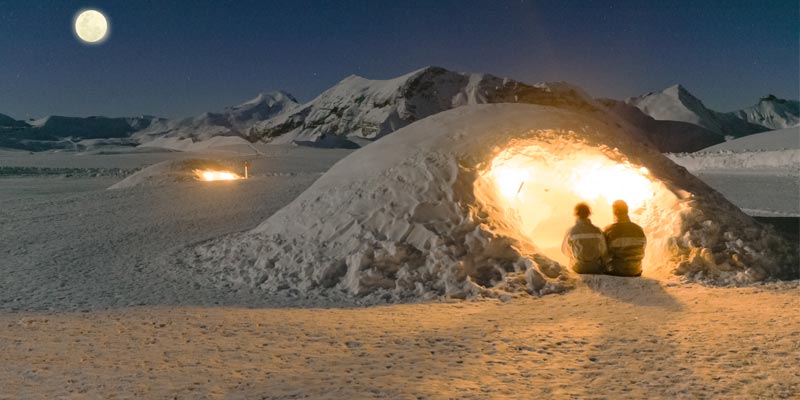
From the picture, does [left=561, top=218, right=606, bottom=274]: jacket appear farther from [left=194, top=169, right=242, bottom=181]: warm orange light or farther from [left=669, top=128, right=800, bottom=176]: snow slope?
[left=669, top=128, right=800, bottom=176]: snow slope

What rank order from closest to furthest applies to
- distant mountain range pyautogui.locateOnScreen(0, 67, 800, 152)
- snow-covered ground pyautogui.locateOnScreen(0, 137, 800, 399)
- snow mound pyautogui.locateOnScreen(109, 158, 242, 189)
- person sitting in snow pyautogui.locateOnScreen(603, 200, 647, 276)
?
snow-covered ground pyautogui.locateOnScreen(0, 137, 800, 399), person sitting in snow pyautogui.locateOnScreen(603, 200, 647, 276), snow mound pyautogui.locateOnScreen(109, 158, 242, 189), distant mountain range pyautogui.locateOnScreen(0, 67, 800, 152)

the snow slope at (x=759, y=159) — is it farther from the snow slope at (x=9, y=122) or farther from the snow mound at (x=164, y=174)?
the snow slope at (x=9, y=122)

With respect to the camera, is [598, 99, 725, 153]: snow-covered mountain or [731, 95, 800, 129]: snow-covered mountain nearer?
[598, 99, 725, 153]: snow-covered mountain

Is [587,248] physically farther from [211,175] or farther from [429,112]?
[429,112]

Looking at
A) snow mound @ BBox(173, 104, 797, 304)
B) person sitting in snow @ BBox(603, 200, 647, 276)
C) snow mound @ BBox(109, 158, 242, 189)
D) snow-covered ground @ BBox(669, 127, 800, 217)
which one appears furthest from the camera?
snow mound @ BBox(109, 158, 242, 189)

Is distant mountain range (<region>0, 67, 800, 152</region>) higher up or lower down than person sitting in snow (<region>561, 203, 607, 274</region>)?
higher up

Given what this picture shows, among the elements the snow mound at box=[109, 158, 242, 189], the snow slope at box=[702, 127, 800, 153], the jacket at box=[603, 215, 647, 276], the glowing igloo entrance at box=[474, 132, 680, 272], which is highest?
the snow slope at box=[702, 127, 800, 153]

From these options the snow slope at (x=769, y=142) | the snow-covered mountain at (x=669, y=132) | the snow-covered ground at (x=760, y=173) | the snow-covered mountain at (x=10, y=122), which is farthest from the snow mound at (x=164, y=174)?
the snow-covered mountain at (x=10, y=122)

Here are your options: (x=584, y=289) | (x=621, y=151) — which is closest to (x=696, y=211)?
(x=621, y=151)

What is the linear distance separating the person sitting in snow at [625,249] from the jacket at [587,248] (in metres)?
0.12

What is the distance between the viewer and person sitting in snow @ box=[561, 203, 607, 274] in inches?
311

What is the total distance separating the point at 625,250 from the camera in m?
7.80

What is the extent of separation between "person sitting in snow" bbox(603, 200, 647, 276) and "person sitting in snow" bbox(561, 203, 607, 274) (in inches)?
4.3

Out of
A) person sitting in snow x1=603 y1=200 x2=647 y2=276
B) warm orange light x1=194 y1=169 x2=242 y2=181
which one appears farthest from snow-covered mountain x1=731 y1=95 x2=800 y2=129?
person sitting in snow x1=603 y1=200 x2=647 y2=276
